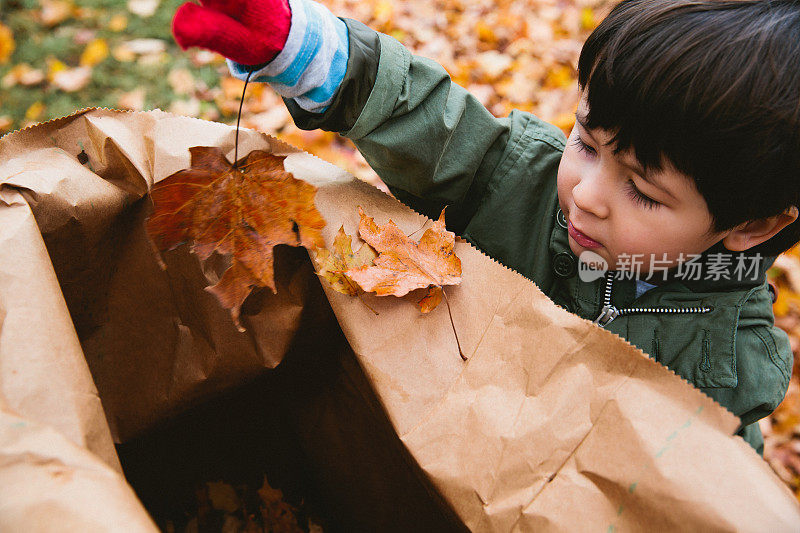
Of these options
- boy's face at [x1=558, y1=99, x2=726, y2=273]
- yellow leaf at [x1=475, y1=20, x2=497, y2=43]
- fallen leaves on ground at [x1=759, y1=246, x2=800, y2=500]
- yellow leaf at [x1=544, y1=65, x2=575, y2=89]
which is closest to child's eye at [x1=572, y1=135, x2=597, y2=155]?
boy's face at [x1=558, y1=99, x2=726, y2=273]

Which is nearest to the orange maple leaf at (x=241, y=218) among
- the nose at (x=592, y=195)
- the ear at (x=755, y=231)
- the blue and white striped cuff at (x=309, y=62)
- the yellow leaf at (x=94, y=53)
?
the blue and white striped cuff at (x=309, y=62)

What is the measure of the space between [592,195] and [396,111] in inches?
11.6

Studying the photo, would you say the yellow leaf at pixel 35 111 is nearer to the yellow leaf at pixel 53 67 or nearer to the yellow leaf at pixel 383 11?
the yellow leaf at pixel 53 67

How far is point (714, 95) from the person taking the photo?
1.98 ft

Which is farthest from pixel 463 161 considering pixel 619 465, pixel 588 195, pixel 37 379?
pixel 37 379

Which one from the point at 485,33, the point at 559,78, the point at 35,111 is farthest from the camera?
the point at 485,33

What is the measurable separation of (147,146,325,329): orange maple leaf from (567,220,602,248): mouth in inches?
15.6

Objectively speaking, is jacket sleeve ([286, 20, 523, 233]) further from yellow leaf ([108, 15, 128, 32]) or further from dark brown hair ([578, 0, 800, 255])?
yellow leaf ([108, 15, 128, 32])

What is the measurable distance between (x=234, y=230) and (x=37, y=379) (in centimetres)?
25

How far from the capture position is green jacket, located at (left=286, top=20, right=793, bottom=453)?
2.45 ft

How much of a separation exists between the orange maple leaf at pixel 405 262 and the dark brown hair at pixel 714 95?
26cm

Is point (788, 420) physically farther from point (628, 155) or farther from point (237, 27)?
point (237, 27)

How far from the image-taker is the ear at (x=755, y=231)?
0.71 m

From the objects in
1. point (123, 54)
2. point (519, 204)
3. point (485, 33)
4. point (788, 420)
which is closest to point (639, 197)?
point (519, 204)
